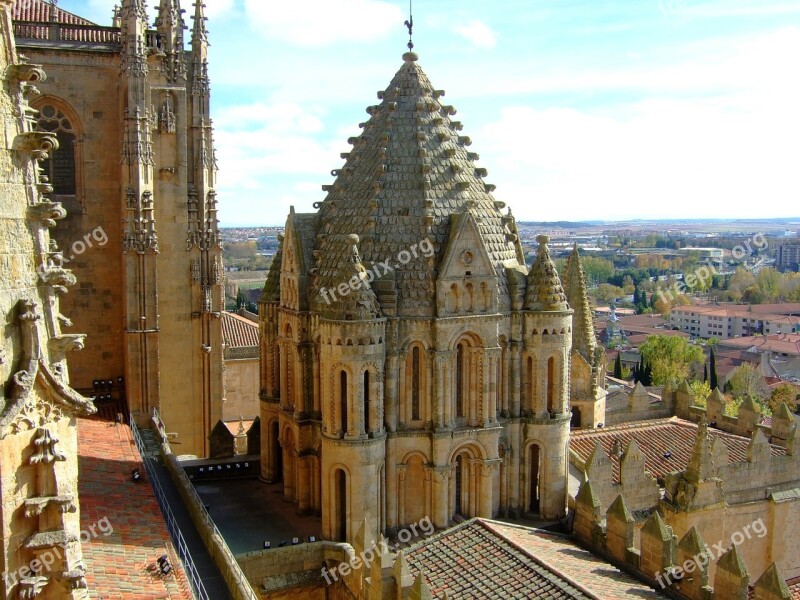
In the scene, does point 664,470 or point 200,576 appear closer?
point 200,576

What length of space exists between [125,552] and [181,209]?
19310mm

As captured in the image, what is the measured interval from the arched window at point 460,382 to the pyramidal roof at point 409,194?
1913 millimetres

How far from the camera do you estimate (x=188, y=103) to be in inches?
1298

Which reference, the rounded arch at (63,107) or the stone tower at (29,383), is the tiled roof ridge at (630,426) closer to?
the rounded arch at (63,107)

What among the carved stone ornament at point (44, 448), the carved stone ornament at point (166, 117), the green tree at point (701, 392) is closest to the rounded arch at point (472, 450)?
the carved stone ornament at point (44, 448)

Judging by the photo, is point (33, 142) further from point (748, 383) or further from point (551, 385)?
point (748, 383)

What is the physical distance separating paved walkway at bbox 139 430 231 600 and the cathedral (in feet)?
13.9

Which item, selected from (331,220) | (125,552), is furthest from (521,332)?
(125,552)

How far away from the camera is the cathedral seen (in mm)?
22703

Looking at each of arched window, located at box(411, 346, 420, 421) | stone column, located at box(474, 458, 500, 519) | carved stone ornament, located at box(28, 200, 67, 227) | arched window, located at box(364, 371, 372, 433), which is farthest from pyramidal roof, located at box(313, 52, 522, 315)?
carved stone ornament, located at box(28, 200, 67, 227)

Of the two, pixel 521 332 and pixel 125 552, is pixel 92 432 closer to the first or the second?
pixel 125 552

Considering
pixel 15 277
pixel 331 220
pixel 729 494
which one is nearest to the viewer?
pixel 15 277

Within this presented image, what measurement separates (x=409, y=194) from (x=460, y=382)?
6.00m

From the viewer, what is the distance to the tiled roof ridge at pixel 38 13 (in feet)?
107
